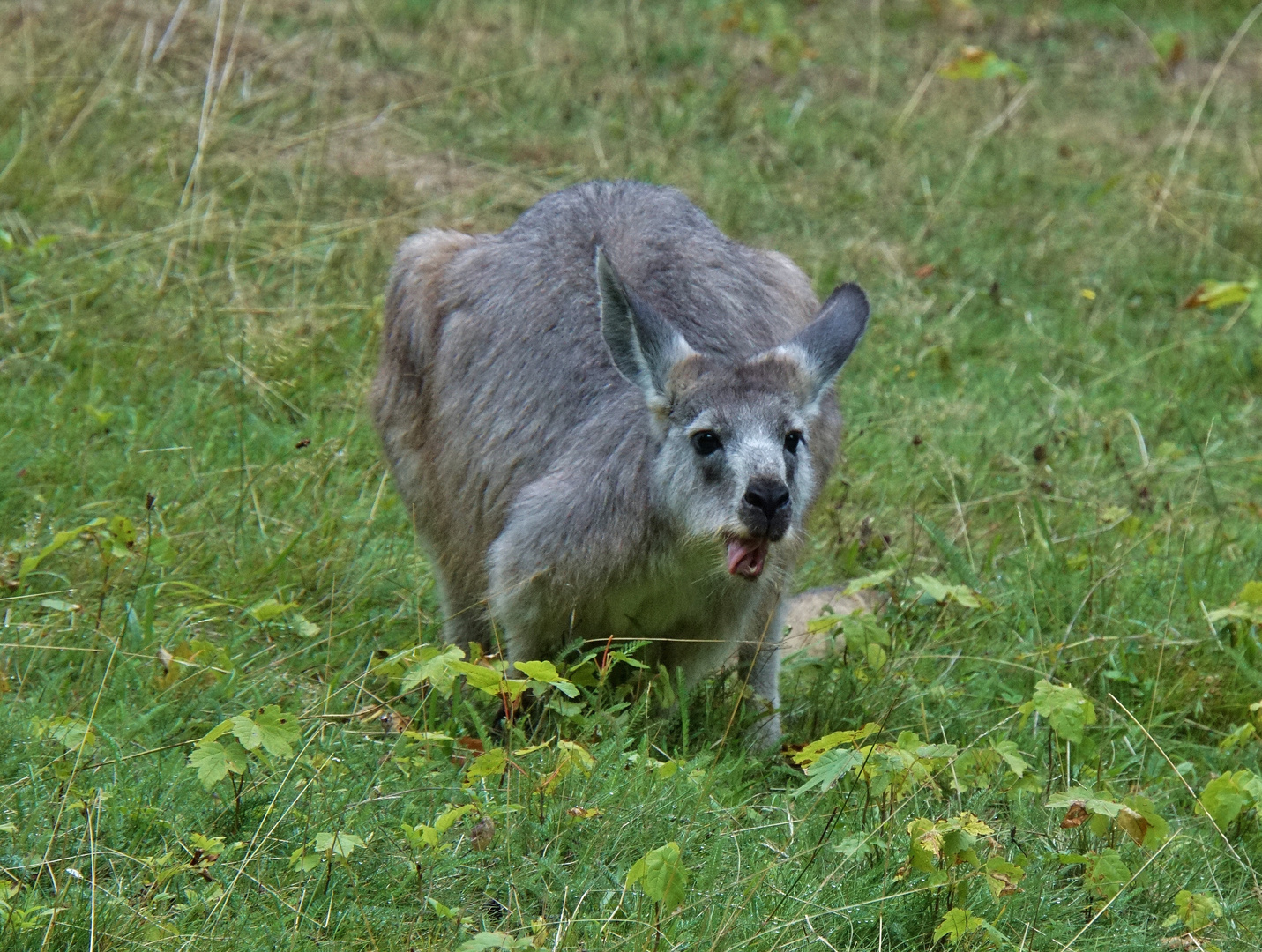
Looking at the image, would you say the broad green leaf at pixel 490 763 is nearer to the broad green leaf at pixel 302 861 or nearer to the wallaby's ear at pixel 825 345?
the broad green leaf at pixel 302 861

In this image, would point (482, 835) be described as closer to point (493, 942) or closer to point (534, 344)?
point (493, 942)

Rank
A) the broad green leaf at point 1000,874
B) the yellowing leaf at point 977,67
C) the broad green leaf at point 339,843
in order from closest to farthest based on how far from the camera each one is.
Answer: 1. the broad green leaf at point 339,843
2. the broad green leaf at point 1000,874
3. the yellowing leaf at point 977,67

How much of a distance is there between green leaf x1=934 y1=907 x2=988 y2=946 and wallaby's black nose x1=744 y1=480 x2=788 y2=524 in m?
1.05

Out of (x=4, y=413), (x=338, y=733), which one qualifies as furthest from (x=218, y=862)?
(x=4, y=413)

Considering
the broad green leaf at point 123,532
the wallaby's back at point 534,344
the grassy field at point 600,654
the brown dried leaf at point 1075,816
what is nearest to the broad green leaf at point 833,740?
the grassy field at point 600,654


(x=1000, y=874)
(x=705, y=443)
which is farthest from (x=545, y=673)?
(x=1000, y=874)

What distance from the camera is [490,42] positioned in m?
9.16

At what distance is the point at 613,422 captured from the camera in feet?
14.4

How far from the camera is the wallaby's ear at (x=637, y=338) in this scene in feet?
13.4

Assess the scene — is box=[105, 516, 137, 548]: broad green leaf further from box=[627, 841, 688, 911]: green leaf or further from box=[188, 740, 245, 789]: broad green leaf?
box=[627, 841, 688, 911]: green leaf

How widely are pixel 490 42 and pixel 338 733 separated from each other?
616cm

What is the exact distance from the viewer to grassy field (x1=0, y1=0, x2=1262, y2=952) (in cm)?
327

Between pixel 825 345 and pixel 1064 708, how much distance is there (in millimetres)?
1138

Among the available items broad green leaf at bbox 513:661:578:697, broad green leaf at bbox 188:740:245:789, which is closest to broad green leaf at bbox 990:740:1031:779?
broad green leaf at bbox 513:661:578:697
